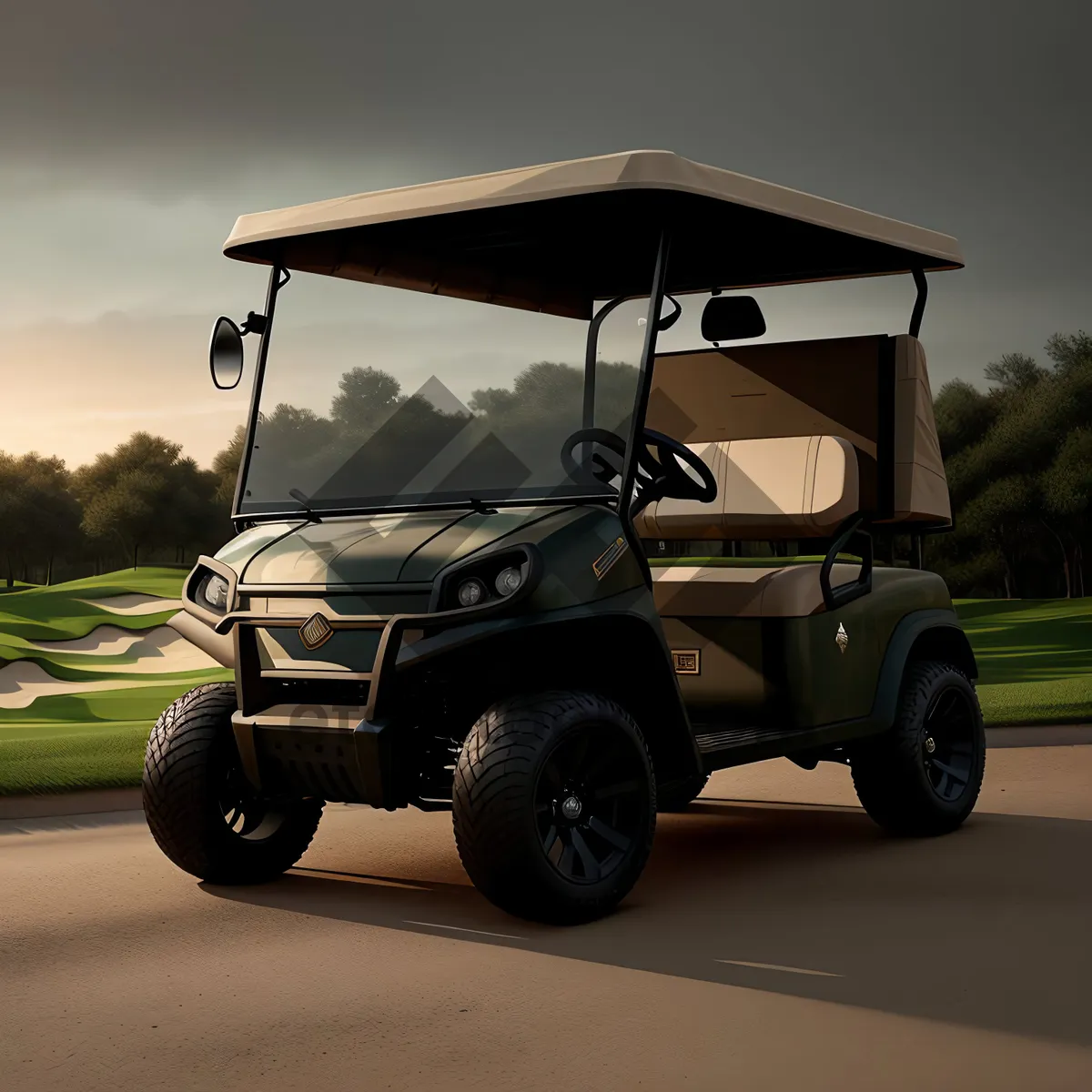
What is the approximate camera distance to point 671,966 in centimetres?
438

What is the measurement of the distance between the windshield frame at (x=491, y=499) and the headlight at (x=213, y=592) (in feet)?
0.91

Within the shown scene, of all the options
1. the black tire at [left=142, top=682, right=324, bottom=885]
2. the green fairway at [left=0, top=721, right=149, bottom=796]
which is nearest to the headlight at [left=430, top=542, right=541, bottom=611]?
the black tire at [left=142, top=682, right=324, bottom=885]

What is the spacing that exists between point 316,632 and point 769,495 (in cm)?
239

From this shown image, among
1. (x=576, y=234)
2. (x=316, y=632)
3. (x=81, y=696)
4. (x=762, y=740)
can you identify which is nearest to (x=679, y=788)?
(x=762, y=740)

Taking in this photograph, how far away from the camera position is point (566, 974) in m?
4.29

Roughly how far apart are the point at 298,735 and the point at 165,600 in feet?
83.1

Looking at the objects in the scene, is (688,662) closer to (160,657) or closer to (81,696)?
(81,696)

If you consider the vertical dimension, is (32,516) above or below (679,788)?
above

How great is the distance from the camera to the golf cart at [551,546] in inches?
186

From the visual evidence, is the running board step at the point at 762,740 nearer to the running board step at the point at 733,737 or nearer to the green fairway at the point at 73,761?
the running board step at the point at 733,737

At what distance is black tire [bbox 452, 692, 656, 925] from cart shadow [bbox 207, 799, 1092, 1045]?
0.43 ft

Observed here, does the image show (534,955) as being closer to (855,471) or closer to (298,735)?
(298,735)

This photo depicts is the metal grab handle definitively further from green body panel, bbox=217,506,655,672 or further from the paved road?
Result: green body panel, bbox=217,506,655,672

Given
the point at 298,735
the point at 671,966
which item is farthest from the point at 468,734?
the point at 671,966
